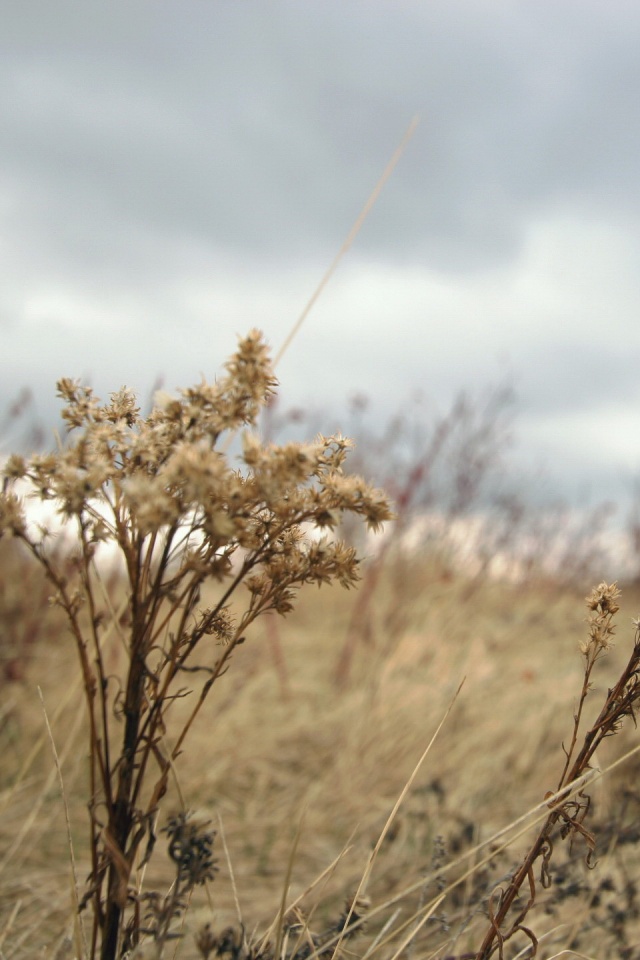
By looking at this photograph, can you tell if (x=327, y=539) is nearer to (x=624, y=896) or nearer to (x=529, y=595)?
(x=624, y=896)

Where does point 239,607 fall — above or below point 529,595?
below

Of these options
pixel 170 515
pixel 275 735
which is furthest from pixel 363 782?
pixel 170 515

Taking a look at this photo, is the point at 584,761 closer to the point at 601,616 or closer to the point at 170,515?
the point at 601,616

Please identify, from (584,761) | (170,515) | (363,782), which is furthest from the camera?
(363,782)

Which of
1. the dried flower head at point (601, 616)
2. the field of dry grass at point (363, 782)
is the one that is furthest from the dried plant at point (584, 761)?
the field of dry grass at point (363, 782)

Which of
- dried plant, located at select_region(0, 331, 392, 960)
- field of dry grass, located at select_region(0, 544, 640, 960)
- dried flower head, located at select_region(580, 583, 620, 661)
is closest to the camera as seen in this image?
dried plant, located at select_region(0, 331, 392, 960)

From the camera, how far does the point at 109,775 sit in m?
1.10

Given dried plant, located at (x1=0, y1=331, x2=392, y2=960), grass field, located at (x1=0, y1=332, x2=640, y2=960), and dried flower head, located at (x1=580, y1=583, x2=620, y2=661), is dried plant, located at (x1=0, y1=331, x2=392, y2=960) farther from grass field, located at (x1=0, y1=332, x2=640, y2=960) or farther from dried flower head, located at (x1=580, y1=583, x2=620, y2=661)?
dried flower head, located at (x1=580, y1=583, x2=620, y2=661)

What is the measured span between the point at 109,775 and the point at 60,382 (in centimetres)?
52

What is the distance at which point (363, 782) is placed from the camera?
355 centimetres

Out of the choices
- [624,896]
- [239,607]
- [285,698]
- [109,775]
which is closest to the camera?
[109,775]

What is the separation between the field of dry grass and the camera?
2.06m

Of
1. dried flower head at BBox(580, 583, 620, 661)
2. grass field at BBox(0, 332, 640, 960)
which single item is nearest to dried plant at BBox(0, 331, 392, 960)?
grass field at BBox(0, 332, 640, 960)

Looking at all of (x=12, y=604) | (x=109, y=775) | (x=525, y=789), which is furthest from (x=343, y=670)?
(x=109, y=775)
